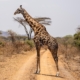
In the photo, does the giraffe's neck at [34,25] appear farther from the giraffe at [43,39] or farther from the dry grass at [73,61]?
the dry grass at [73,61]

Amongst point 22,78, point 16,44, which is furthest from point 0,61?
point 16,44

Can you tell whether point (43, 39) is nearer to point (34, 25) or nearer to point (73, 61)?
point (34, 25)

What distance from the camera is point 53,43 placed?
11.5 m

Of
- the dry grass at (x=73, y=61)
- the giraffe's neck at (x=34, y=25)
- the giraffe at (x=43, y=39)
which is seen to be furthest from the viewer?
the dry grass at (x=73, y=61)

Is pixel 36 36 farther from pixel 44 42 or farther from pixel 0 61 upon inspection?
pixel 0 61

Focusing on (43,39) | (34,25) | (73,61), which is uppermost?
(34,25)

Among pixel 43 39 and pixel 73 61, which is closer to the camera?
pixel 43 39

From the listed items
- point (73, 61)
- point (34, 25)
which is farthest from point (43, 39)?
point (73, 61)

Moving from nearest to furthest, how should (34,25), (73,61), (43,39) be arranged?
(43,39) < (34,25) < (73,61)

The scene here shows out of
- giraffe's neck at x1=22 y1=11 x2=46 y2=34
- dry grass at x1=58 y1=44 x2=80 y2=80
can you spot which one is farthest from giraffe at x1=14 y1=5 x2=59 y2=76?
dry grass at x1=58 y1=44 x2=80 y2=80

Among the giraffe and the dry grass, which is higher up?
the giraffe

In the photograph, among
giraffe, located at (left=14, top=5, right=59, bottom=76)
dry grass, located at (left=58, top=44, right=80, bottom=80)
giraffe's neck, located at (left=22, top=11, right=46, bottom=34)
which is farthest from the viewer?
dry grass, located at (left=58, top=44, right=80, bottom=80)

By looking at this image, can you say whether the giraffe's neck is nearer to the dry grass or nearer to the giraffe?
the giraffe

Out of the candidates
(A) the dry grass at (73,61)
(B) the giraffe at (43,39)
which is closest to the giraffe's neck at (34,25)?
(B) the giraffe at (43,39)
